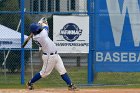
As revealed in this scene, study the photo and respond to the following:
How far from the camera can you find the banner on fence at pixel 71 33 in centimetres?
1711

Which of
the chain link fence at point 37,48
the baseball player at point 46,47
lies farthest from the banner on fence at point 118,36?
the baseball player at point 46,47

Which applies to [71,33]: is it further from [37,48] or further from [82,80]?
[82,80]

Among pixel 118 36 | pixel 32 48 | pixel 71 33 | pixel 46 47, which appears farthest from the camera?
pixel 32 48

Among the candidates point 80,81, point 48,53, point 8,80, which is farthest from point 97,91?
point 8,80

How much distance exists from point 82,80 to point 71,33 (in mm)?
1758

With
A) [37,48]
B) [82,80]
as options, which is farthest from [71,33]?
[82,80]

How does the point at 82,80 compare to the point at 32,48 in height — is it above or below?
below

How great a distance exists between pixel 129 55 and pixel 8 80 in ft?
13.5

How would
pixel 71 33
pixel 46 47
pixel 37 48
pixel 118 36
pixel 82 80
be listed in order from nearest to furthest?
pixel 46 47 < pixel 71 33 < pixel 118 36 < pixel 37 48 < pixel 82 80

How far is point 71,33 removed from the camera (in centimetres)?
1712

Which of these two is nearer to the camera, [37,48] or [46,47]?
[46,47]

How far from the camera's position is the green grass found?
55.7 ft

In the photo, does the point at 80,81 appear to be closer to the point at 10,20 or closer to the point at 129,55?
the point at 129,55

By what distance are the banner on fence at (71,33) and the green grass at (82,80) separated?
1.12 m
